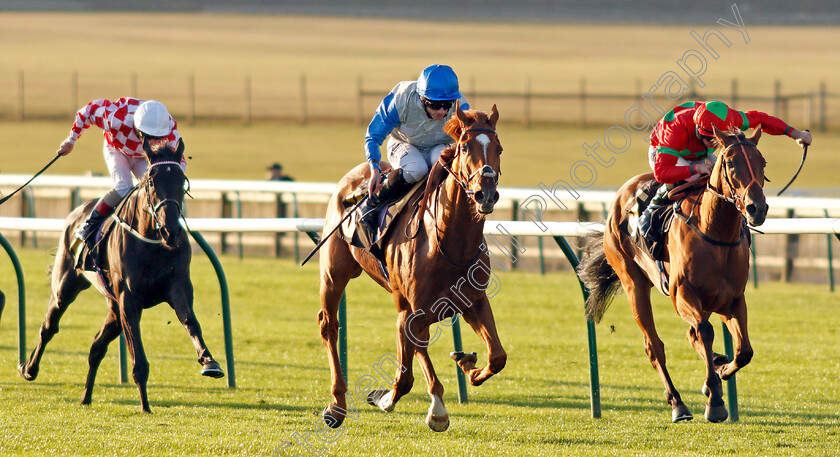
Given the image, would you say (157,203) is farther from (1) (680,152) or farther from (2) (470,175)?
(1) (680,152)

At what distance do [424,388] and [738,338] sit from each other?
2627 millimetres

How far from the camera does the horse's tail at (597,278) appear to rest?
6426mm

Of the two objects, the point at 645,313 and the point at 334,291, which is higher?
the point at 334,291

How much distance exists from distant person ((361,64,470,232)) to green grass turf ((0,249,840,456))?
1201 mm

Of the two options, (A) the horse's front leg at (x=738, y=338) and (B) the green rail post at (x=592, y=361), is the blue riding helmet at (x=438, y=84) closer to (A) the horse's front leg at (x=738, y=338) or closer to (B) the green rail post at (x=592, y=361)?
(B) the green rail post at (x=592, y=361)

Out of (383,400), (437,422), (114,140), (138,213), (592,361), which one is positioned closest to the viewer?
(437,422)

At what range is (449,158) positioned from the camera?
5.03 m

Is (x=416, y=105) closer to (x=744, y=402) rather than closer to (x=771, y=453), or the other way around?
(x=771, y=453)

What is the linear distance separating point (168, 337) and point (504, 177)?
563 inches

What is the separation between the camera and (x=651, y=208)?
19.5 ft

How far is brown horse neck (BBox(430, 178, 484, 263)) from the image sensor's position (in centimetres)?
500

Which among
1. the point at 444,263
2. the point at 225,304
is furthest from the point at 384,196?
the point at 225,304

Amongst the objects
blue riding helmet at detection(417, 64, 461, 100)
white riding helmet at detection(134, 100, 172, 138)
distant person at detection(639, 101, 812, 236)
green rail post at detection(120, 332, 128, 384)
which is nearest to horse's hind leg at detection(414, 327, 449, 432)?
blue riding helmet at detection(417, 64, 461, 100)

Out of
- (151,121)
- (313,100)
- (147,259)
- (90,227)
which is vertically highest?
(313,100)
